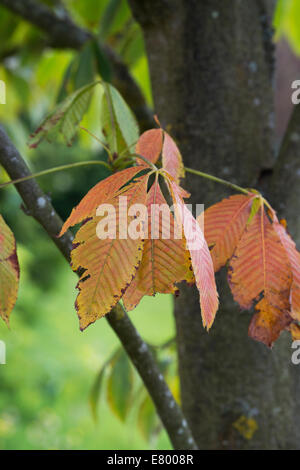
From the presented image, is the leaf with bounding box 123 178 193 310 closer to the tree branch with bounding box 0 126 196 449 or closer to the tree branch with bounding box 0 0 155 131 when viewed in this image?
the tree branch with bounding box 0 126 196 449

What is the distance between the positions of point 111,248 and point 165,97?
1.34ft

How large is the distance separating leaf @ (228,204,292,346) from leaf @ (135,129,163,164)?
11 centimetres

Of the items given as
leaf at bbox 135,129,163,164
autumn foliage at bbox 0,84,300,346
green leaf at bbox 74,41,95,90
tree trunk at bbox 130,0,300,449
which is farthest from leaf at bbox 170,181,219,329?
green leaf at bbox 74,41,95,90

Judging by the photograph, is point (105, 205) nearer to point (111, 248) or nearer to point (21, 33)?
point (111, 248)

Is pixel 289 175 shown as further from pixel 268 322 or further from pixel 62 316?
pixel 62 316

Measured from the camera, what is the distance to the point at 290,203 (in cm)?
61

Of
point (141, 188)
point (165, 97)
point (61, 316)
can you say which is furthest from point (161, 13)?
point (61, 316)

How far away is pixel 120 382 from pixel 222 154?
42 centimetres

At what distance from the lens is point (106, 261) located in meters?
0.31

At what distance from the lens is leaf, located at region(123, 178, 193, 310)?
0.31 metres

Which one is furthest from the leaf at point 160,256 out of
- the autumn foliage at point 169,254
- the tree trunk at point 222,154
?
the tree trunk at point 222,154

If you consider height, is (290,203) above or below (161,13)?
below

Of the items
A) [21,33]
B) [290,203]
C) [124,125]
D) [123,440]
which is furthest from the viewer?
[123,440]

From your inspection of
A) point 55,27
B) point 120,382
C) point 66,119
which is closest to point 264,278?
point 66,119
